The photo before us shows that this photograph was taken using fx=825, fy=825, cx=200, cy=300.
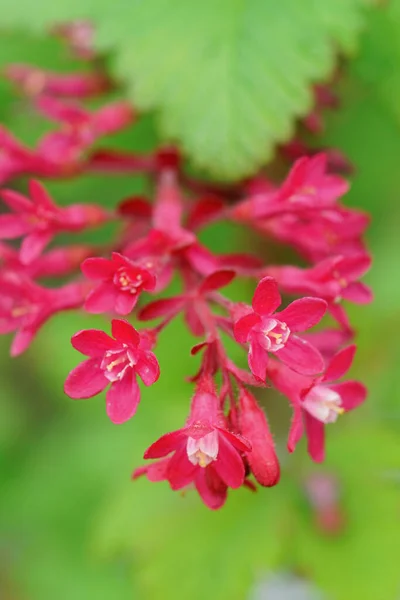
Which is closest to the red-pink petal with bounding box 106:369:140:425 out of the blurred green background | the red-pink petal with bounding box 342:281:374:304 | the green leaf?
the red-pink petal with bounding box 342:281:374:304

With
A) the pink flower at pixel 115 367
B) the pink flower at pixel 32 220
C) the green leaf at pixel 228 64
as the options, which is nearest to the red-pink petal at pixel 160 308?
the pink flower at pixel 115 367

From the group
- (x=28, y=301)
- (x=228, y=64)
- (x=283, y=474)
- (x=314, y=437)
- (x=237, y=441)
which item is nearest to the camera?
(x=237, y=441)

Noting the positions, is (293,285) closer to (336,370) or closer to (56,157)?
(336,370)

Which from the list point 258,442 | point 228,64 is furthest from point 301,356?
point 228,64

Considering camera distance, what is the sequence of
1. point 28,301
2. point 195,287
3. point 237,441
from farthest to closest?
point 28,301 < point 195,287 < point 237,441

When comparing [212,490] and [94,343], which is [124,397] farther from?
[212,490]

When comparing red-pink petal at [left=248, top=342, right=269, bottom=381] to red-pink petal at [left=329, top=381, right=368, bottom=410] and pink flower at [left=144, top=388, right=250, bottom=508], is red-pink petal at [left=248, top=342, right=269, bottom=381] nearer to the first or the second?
pink flower at [left=144, top=388, right=250, bottom=508]

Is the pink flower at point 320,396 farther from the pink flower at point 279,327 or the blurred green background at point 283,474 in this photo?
the blurred green background at point 283,474
